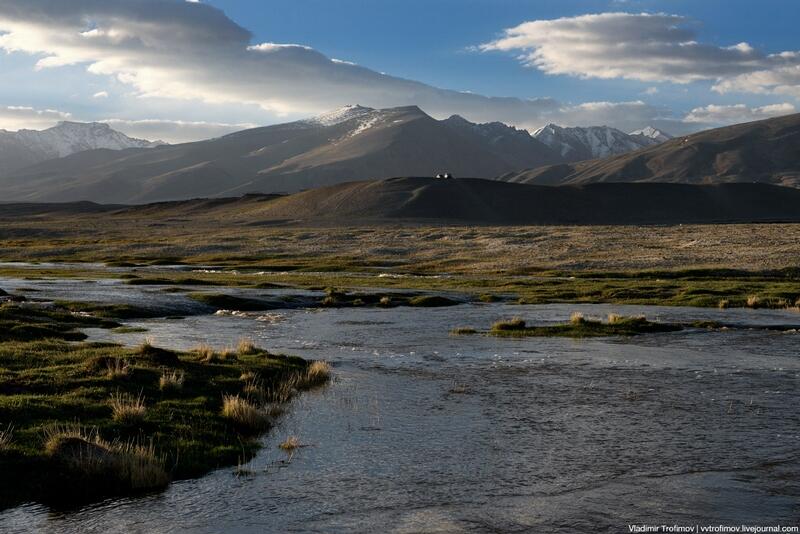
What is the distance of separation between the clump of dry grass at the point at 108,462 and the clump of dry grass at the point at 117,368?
7464mm

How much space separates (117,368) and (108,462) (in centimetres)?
942

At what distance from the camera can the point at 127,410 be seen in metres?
21.6

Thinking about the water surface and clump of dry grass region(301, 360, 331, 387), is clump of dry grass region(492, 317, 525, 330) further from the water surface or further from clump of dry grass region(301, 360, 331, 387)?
clump of dry grass region(301, 360, 331, 387)

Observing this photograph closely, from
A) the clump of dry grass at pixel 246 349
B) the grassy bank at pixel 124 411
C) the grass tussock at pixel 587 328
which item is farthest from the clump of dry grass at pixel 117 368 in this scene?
the grass tussock at pixel 587 328

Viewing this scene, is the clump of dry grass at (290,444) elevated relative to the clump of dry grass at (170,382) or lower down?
lower down

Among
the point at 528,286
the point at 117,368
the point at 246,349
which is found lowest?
the point at 528,286

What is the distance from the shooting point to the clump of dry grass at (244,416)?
22.7 m

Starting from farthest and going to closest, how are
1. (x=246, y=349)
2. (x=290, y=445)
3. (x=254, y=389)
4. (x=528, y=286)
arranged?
(x=528, y=286) < (x=246, y=349) < (x=254, y=389) < (x=290, y=445)

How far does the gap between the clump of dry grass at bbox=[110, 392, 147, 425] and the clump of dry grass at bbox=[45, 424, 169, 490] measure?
2625 mm

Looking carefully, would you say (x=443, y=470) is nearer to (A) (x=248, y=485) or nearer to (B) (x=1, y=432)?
(A) (x=248, y=485)

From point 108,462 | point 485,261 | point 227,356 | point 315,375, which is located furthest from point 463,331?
point 485,261

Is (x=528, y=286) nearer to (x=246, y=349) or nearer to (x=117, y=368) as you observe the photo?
(x=246, y=349)

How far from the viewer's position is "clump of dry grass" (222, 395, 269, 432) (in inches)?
894

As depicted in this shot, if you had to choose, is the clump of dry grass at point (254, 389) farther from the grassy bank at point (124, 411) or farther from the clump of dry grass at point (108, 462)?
the clump of dry grass at point (108, 462)
